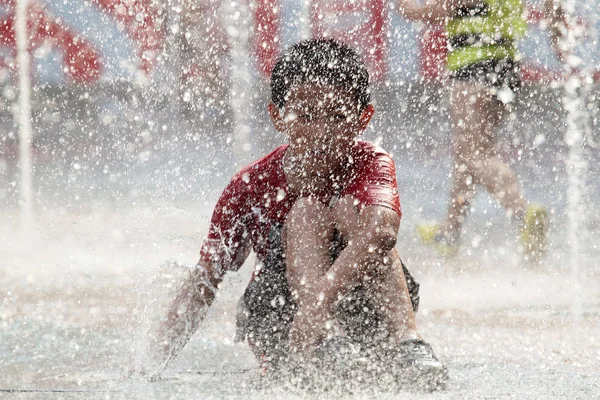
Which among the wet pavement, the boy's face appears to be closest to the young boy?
the boy's face

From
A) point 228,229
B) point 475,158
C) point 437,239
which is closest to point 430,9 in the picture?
point 475,158

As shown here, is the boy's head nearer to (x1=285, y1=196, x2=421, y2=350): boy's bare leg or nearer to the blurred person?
(x1=285, y1=196, x2=421, y2=350): boy's bare leg

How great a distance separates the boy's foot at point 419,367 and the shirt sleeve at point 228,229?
489mm

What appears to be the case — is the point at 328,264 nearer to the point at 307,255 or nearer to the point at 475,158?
the point at 307,255

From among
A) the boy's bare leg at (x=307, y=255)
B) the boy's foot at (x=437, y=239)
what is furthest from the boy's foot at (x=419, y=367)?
the boy's foot at (x=437, y=239)

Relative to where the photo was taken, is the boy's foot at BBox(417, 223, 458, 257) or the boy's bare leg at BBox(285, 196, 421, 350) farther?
the boy's foot at BBox(417, 223, 458, 257)

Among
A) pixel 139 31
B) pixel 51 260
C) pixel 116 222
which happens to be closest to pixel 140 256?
pixel 51 260

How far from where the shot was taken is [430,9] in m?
3.90

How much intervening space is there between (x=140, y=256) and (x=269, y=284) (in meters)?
2.34

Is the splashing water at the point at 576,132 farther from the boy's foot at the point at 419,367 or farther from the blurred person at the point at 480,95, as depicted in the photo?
the boy's foot at the point at 419,367

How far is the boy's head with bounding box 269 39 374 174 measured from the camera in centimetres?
203

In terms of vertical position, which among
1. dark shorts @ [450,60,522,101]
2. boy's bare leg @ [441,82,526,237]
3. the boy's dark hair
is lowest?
the boy's dark hair

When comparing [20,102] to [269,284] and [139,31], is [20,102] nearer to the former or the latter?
[139,31]

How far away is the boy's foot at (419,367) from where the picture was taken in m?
1.82
